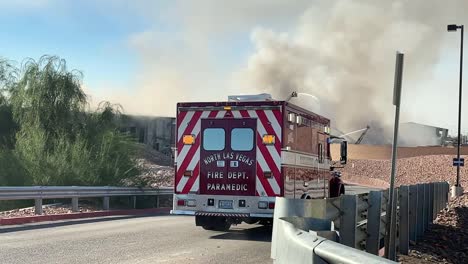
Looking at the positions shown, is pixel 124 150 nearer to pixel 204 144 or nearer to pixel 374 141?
pixel 204 144

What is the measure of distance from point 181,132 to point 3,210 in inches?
336

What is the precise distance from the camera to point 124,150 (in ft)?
62.4

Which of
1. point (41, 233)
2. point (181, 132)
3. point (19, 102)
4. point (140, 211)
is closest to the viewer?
point (41, 233)

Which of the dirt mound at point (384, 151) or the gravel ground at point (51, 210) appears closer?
the gravel ground at point (51, 210)

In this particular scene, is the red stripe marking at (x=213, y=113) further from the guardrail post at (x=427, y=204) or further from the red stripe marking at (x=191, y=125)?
the guardrail post at (x=427, y=204)

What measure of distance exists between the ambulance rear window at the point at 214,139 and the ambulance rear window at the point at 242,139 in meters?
0.21

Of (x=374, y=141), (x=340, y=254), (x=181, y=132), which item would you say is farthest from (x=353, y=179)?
(x=340, y=254)

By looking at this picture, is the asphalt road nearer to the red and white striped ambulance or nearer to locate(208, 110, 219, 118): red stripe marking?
the red and white striped ambulance

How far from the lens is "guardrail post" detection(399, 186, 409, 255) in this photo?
8.98 m

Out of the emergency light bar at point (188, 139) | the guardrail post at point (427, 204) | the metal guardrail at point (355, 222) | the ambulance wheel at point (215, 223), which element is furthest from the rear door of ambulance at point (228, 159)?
the guardrail post at point (427, 204)

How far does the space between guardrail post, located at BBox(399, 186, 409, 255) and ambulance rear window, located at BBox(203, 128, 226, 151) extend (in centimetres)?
366

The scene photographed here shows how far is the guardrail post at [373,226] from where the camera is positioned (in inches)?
286

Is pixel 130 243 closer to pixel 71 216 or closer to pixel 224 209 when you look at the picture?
pixel 224 209

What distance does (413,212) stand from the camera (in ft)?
32.9
